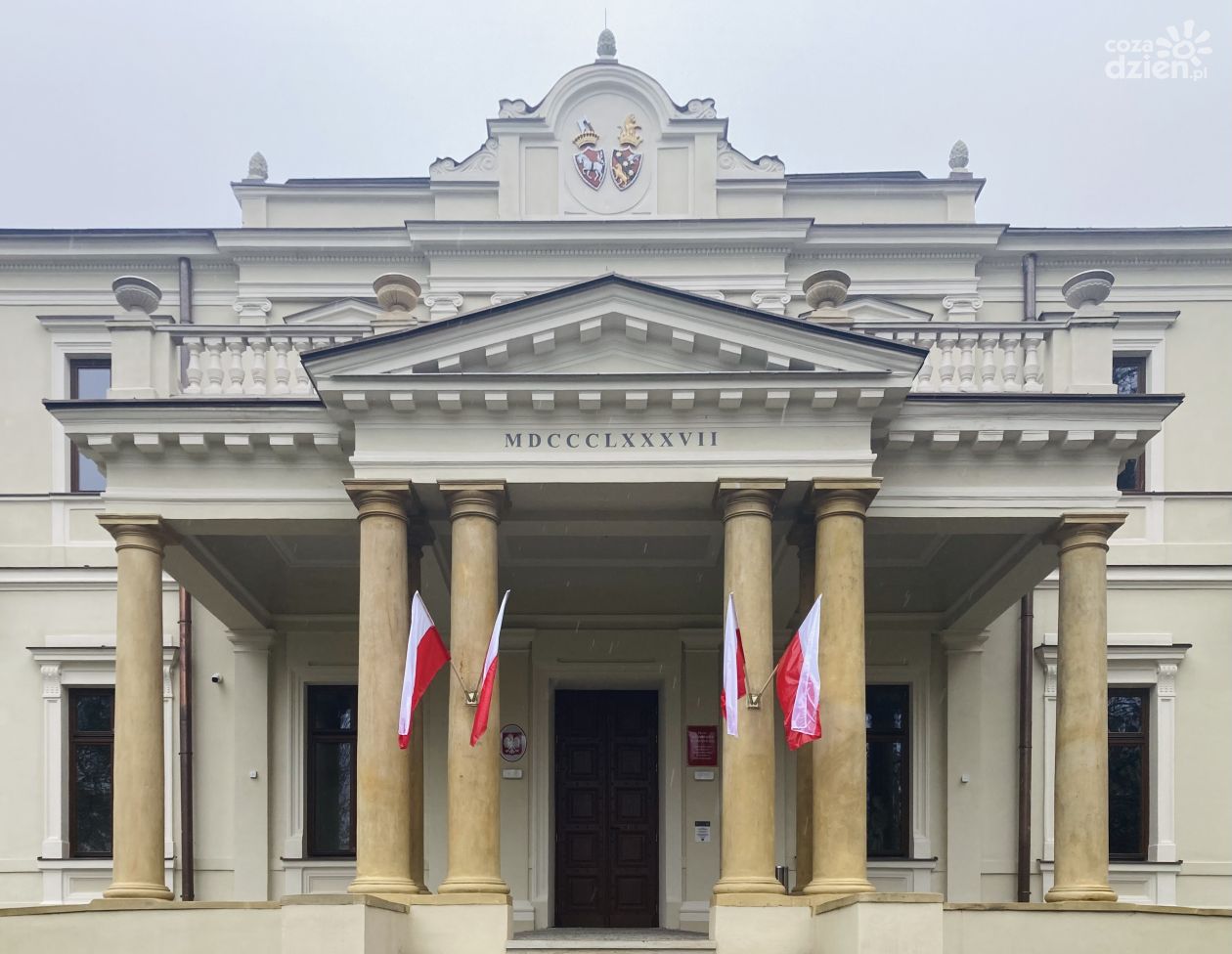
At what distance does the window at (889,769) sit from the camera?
17.8 m

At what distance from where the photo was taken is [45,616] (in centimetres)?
1830

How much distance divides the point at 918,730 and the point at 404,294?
8.61 metres

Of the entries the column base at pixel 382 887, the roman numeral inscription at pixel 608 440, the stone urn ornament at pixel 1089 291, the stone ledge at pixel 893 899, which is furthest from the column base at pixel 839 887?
the stone urn ornament at pixel 1089 291

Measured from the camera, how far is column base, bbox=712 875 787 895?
1231 cm

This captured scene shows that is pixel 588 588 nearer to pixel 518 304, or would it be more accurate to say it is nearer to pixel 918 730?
pixel 918 730

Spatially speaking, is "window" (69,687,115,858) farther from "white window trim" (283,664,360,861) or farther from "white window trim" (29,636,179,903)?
"white window trim" (283,664,360,861)

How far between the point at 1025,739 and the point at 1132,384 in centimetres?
492

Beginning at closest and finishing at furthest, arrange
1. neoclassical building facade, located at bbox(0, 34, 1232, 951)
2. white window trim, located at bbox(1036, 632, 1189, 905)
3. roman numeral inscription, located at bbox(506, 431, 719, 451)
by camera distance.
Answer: neoclassical building facade, located at bbox(0, 34, 1232, 951) < roman numeral inscription, located at bbox(506, 431, 719, 451) < white window trim, located at bbox(1036, 632, 1189, 905)

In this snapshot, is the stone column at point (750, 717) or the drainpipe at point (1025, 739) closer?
the stone column at point (750, 717)

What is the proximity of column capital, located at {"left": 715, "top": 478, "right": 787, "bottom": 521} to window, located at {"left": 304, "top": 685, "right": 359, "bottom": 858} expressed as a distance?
275 inches

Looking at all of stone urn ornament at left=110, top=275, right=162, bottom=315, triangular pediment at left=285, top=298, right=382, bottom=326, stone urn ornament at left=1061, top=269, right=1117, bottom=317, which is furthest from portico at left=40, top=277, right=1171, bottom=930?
triangular pediment at left=285, top=298, right=382, bottom=326

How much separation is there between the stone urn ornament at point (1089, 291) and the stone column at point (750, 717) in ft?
11.9

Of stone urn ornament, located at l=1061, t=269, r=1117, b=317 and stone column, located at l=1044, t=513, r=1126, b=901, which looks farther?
stone urn ornament, located at l=1061, t=269, r=1117, b=317

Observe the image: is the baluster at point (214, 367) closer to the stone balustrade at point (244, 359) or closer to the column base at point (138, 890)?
the stone balustrade at point (244, 359)
